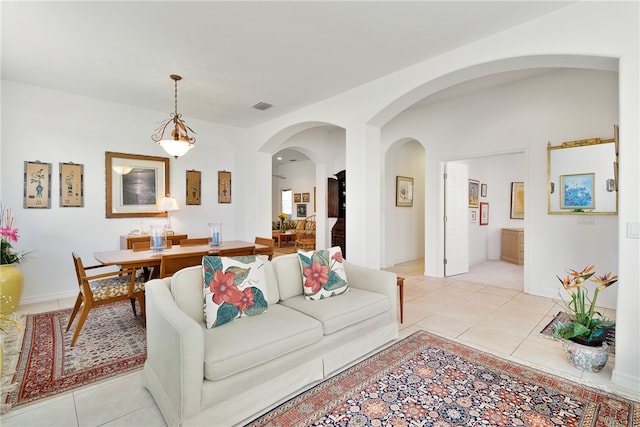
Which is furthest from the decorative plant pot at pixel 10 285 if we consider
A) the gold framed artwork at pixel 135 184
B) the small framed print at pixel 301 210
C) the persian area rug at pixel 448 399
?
the small framed print at pixel 301 210

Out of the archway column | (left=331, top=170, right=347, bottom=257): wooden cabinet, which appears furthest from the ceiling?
(left=331, top=170, right=347, bottom=257): wooden cabinet

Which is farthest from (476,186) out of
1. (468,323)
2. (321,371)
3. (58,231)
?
(58,231)

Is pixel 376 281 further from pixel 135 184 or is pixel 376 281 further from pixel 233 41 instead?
pixel 135 184

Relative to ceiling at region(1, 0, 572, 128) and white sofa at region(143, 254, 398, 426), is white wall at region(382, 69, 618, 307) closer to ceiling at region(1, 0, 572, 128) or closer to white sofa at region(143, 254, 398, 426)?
ceiling at region(1, 0, 572, 128)

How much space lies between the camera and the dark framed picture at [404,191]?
6633mm

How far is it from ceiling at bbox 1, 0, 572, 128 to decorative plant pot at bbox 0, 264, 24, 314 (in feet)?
7.60

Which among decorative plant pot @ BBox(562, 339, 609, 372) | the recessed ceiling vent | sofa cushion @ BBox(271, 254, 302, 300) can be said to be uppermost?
the recessed ceiling vent

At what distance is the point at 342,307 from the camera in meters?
2.44

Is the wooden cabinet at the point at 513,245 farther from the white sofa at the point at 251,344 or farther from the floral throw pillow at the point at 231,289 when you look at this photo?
the floral throw pillow at the point at 231,289

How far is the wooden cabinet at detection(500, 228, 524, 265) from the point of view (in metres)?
6.65

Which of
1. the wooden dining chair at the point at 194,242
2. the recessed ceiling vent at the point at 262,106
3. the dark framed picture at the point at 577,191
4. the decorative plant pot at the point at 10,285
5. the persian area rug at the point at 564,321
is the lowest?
the persian area rug at the point at 564,321

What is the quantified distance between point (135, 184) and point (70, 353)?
113 inches

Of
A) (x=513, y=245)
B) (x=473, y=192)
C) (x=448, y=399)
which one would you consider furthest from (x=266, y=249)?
(x=513, y=245)

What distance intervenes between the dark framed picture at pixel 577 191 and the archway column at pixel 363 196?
100 inches
